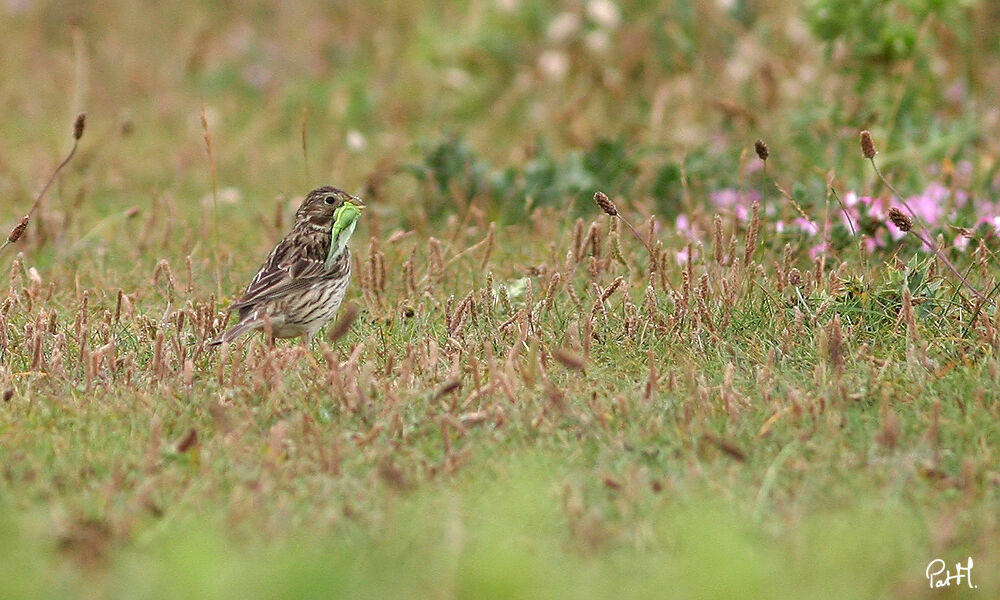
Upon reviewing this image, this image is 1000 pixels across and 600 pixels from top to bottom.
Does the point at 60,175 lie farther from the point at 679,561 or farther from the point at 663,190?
the point at 679,561

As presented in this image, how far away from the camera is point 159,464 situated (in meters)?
4.31

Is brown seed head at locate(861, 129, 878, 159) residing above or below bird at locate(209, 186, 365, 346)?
above

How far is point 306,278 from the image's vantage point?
578 cm

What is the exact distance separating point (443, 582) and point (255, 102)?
7549mm

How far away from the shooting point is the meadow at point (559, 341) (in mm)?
3680

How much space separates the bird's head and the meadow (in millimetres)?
279

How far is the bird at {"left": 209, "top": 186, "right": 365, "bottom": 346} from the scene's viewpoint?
561 centimetres

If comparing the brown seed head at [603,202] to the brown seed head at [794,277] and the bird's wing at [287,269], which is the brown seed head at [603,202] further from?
the bird's wing at [287,269]

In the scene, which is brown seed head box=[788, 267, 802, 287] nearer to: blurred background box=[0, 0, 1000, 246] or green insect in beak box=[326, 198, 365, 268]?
green insect in beak box=[326, 198, 365, 268]

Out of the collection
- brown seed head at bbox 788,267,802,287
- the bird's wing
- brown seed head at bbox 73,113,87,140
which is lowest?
brown seed head at bbox 788,267,802,287

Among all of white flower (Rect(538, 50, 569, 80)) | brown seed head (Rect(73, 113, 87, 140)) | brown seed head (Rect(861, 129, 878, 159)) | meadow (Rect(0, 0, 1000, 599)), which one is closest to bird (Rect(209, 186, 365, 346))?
meadow (Rect(0, 0, 1000, 599))

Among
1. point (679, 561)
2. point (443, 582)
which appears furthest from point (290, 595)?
point (679, 561)

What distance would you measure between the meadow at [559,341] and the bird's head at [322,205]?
0.28 meters

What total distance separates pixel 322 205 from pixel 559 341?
1.47 m
